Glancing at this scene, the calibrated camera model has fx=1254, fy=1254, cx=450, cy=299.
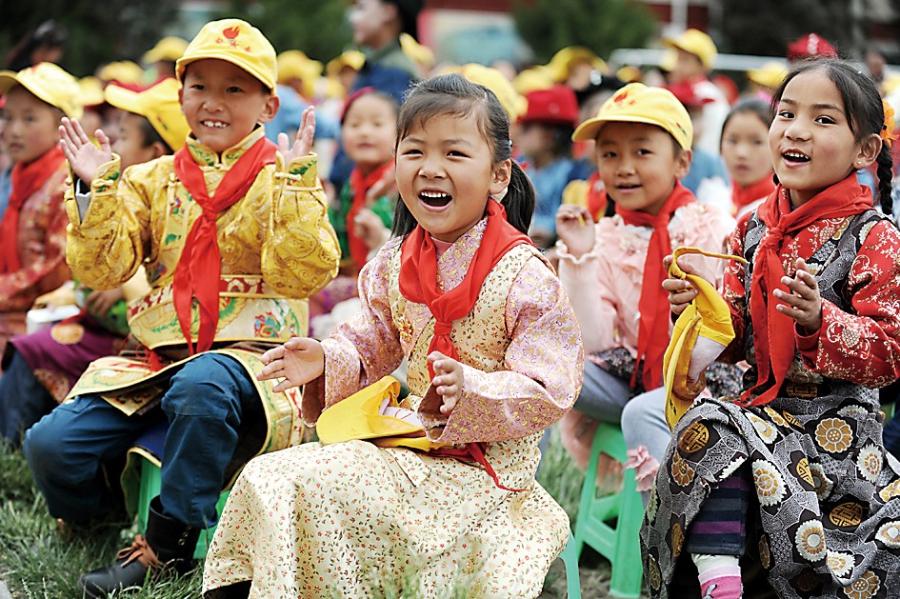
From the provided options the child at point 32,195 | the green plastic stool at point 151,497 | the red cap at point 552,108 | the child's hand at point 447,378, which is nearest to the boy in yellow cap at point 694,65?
the red cap at point 552,108

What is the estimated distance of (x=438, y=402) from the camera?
2814 millimetres

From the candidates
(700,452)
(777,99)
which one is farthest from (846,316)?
(777,99)

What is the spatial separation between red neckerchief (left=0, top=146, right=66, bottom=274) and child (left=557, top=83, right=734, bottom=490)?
2.23 m

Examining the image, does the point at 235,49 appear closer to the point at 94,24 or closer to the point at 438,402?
the point at 438,402

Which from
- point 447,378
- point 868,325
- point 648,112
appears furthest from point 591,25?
point 447,378

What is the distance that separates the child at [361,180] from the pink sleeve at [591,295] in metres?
1.57

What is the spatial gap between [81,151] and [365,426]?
125 centimetres

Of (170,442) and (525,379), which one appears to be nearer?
(525,379)

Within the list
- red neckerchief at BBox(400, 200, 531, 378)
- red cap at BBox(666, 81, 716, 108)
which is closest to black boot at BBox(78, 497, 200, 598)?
red neckerchief at BBox(400, 200, 531, 378)

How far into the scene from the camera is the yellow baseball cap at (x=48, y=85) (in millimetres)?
5078

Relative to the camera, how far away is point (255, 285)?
145 inches

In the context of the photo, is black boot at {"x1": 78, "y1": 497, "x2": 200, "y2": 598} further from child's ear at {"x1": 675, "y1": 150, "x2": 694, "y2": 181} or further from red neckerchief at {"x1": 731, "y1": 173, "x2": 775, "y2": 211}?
red neckerchief at {"x1": 731, "y1": 173, "x2": 775, "y2": 211}

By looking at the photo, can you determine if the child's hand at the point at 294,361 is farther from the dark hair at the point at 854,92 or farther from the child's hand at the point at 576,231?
the dark hair at the point at 854,92

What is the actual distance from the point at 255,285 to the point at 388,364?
0.61 meters
